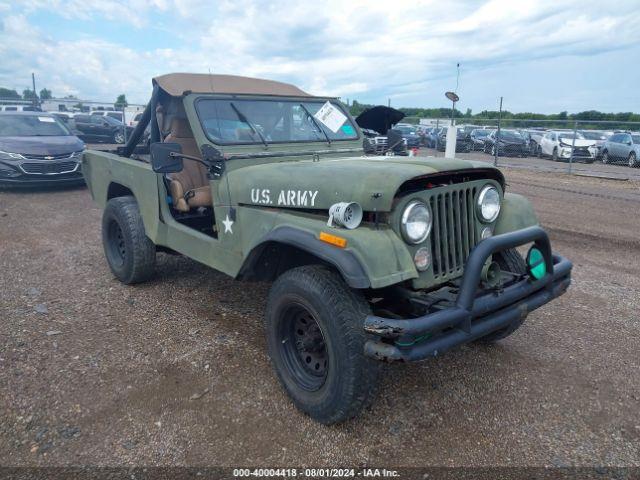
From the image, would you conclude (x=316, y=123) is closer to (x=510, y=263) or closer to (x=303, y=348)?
(x=510, y=263)

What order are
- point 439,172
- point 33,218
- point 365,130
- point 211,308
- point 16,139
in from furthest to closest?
1. point 16,139
2. point 33,218
3. point 365,130
4. point 211,308
5. point 439,172

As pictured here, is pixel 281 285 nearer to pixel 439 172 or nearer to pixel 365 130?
pixel 439 172

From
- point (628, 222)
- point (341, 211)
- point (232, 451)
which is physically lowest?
point (232, 451)

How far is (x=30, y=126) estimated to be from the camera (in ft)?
34.5

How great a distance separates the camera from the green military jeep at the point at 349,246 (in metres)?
2.54

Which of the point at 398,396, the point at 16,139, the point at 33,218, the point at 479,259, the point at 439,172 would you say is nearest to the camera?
the point at 479,259

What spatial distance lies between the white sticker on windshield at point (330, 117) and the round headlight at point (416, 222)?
2.03 metres

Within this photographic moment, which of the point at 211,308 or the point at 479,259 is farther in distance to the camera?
the point at 211,308

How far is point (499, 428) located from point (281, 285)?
58.7 inches

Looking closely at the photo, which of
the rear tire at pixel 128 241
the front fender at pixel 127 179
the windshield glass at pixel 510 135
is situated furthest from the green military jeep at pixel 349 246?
the windshield glass at pixel 510 135

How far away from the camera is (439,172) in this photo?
9.14ft

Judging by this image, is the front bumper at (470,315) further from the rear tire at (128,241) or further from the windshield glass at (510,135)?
the windshield glass at (510,135)

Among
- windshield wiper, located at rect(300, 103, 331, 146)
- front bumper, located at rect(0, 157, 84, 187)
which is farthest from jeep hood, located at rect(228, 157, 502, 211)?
front bumper, located at rect(0, 157, 84, 187)

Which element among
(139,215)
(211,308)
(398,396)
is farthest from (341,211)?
(139,215)
